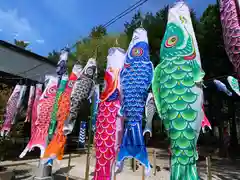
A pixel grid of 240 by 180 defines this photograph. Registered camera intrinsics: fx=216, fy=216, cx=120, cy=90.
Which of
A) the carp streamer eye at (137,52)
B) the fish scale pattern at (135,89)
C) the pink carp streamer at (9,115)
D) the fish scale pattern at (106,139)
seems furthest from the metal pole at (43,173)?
the carp streamer eye at (137,52)

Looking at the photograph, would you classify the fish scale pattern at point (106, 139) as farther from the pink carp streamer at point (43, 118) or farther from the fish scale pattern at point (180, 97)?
the pink carp streamer at point (43, 118)

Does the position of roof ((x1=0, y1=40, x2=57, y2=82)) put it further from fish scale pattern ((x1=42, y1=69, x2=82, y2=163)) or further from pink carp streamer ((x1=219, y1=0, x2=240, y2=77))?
pink carp streamer ((x1=219, y1=0, x2=240, y2=77))

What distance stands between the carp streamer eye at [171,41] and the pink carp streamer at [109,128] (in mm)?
862

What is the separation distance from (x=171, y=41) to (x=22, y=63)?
8998 mm

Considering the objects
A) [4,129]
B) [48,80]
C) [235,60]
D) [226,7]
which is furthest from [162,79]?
[4,129]

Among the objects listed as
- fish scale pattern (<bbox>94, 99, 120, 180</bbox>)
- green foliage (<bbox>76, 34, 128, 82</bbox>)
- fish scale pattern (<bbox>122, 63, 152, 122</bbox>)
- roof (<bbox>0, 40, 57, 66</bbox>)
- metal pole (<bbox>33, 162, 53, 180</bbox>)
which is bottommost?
metal pole (<bbox>33, 162, 53, 180</bbox>)


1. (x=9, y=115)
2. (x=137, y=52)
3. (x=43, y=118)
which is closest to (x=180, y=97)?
(x=137, y=52)

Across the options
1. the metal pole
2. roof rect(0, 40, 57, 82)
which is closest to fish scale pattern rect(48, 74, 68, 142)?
the metal pole

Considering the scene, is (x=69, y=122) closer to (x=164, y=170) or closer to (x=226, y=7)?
(x=226, y=7)

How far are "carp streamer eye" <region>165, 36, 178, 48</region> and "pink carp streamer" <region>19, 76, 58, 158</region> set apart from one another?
8.71 feet

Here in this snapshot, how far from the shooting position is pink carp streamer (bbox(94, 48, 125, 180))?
2.56m

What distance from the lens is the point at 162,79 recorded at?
2227 millimetres

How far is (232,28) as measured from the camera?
232 centimetres

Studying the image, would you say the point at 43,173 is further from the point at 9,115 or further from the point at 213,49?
the point at 213,49
